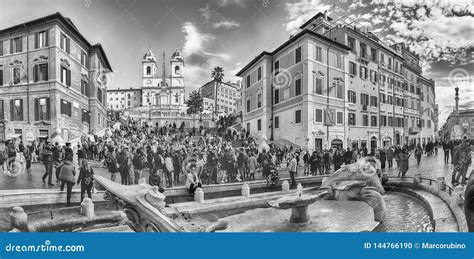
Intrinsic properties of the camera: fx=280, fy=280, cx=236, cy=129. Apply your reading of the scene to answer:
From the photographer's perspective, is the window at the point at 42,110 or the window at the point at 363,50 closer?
the window at the point at 42,110

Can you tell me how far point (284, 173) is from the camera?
3377 millimetres

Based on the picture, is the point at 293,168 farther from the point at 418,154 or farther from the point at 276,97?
the point at 418,154

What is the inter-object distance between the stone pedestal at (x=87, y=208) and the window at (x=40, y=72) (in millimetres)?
1350

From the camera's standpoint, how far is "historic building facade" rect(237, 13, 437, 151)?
3.33m

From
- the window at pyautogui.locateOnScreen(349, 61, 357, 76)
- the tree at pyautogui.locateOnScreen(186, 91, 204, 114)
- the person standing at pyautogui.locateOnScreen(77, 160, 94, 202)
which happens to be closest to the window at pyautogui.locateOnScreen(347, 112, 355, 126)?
the window at pyautogui.locateOnScreen(349, 61, 357, 76)

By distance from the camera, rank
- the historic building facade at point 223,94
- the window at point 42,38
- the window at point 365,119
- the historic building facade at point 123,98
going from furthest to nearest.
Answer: the window at point 365,119 → the historic building facade at point 223,94 → the historic building facade at point 123,98 → the window at point 42,38

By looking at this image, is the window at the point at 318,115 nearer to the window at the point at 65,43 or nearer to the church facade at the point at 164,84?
the church facade at the point at 164,84

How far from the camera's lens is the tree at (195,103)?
10.4 ft

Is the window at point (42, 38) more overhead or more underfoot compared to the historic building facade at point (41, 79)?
more overhead

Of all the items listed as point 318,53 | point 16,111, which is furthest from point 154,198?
point 318,53

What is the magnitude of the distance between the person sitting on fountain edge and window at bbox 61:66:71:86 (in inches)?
62.6

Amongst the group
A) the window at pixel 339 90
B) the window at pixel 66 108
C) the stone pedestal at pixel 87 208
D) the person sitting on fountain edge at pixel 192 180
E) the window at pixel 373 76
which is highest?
the window at pixel 373 76

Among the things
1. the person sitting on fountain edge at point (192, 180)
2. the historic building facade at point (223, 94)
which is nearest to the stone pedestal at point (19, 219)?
the person sitting on fountain edge at point (192, 180)

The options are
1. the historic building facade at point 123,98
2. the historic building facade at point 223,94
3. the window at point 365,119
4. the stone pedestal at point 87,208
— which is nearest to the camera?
the stone pedestal at point 87,208
